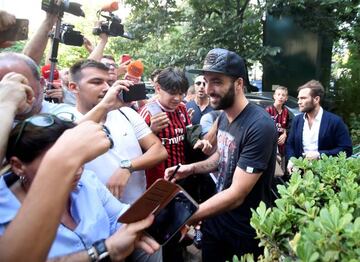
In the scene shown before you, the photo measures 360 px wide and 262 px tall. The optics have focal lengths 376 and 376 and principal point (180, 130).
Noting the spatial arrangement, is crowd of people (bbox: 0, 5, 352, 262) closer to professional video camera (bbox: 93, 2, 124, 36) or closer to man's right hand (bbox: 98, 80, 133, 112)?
man's right hand (bbox: 98, 80, 133, 112)

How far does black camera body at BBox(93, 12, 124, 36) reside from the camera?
3.98 m

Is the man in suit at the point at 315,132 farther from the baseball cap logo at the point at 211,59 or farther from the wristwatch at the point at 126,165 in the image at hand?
the wristwatch at the point at 126,165

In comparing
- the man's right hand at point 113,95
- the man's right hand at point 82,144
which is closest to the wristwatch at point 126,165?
the man's right hand at point 113,95

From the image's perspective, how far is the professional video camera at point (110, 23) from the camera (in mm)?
3935

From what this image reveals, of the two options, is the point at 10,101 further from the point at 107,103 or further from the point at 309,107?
the point at 309,107

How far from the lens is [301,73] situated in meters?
12.4

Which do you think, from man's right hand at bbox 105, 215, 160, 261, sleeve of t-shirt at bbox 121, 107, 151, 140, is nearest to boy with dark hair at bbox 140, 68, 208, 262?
sleeve of t-shirt at bbox 121, 107, 151, 140

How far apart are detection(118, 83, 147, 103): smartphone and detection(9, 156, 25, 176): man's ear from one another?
1.24 meters

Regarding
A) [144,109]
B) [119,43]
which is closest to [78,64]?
[144,109]

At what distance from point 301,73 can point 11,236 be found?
1234 centimetres

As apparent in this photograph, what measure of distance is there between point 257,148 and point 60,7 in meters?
2.15

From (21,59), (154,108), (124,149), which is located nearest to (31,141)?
(21,59)

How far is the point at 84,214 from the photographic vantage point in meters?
1.79

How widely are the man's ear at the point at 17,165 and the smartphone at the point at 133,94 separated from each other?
124 centimetres
